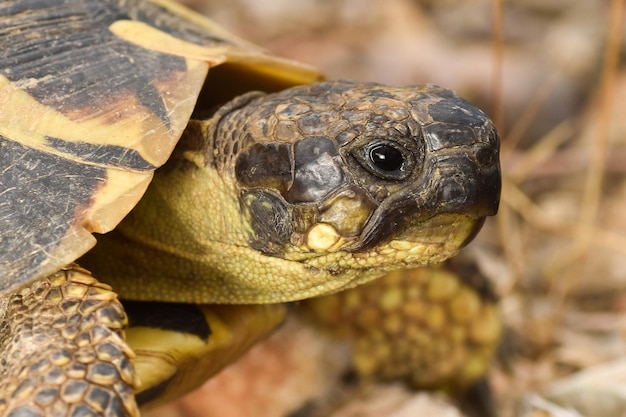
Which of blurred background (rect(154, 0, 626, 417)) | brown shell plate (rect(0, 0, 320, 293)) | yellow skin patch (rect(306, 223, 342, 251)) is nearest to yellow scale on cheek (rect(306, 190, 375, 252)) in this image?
yellow skin patch (rect(306, 223, 342, 251))

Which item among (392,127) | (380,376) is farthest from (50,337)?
(380,376)

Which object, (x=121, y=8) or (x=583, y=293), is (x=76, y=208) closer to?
(x=121, y=8)

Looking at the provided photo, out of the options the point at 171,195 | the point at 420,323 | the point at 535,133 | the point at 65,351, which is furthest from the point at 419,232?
the point at 535,133

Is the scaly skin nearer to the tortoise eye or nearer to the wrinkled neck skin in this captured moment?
the wrinkled neck skin

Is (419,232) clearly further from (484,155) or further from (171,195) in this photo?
(171,195)

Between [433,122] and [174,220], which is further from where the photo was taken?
[174,220]

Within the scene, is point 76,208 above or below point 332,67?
above

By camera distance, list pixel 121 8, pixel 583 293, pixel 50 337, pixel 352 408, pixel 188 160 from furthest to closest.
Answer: pixel 583 293 < pixel 352 408 < pixel 121 8 < pixel 188 160 < pixel 50 337

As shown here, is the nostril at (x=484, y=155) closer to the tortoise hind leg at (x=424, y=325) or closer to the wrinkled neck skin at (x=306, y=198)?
the wrinkled neck skin at (x=306, y=198)
